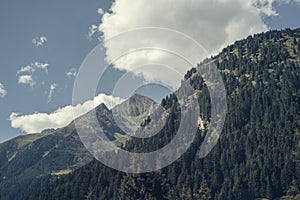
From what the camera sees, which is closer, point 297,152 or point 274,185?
point 274,185

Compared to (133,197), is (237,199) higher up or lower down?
higher up

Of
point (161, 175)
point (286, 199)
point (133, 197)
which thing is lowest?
point (133, 197)

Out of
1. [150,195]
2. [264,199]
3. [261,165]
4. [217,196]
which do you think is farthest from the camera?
[261,165]

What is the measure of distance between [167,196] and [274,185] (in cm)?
11936

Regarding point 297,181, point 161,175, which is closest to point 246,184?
point 297,181

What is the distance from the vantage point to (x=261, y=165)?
196375mm

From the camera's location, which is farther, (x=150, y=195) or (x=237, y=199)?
(x=237, y=199)

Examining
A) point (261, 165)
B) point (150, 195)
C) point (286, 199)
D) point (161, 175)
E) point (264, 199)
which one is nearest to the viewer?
point (150, 195)

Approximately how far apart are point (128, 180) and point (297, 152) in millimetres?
146888

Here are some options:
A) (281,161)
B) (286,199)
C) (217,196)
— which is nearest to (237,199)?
(217,196)

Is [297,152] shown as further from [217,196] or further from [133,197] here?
[133,197]

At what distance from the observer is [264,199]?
171m

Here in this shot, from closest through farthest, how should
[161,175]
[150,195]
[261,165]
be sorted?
[150,195] → [161,175] → [261,165]

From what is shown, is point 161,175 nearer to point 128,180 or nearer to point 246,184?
point 128,180
